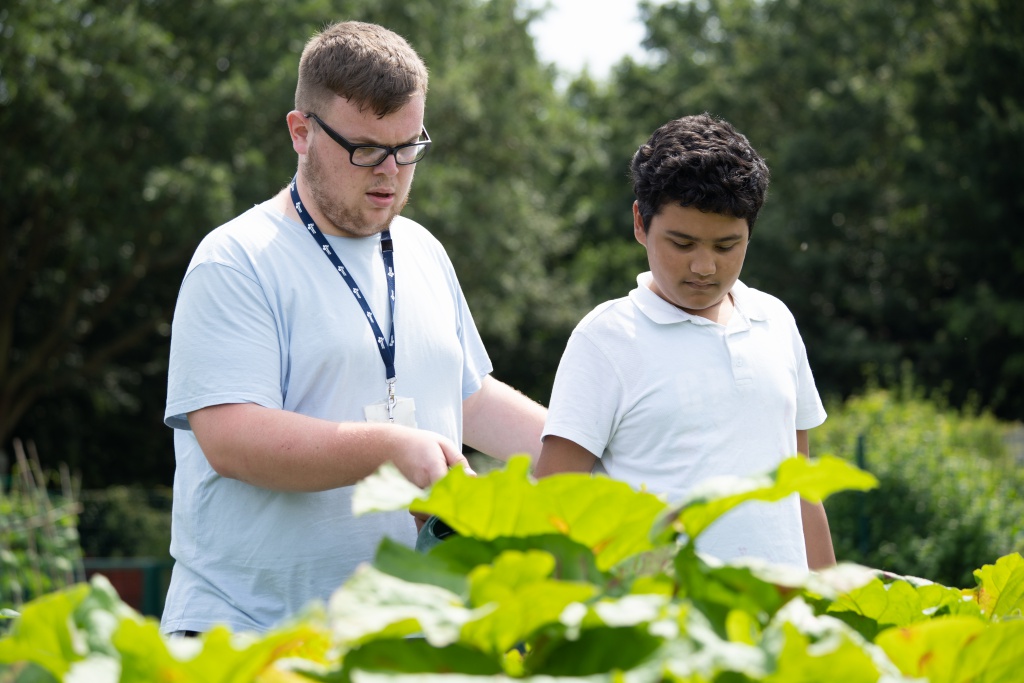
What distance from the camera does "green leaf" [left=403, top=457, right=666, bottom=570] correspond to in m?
1.04

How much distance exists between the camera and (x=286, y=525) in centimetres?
210

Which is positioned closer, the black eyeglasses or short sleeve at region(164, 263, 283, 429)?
short sleeve at region(164, 263, 283, 429)

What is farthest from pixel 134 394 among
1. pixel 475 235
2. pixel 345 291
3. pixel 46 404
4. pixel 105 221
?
pixel 345 291

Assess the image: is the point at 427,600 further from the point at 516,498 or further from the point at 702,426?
the point at 702,426

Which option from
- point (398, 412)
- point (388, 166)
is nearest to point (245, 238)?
point (388, 166)

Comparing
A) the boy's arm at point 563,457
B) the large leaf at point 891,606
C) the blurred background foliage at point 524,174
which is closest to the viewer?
the large leaf at point 891,606

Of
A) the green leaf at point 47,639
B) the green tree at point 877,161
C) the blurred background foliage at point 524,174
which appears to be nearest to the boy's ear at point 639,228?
the green leaf at point 47,639

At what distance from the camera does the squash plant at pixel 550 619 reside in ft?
2.88

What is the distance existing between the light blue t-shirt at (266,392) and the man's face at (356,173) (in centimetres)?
9

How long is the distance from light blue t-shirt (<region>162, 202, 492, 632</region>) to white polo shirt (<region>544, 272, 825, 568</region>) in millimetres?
316

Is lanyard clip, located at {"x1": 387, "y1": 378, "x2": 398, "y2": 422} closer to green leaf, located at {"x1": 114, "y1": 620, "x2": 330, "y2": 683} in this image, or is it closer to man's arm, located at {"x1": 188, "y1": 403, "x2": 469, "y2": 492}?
man's arm, located at {"x1": 188, "y1": 403, "x2": 469, "y2": 492}

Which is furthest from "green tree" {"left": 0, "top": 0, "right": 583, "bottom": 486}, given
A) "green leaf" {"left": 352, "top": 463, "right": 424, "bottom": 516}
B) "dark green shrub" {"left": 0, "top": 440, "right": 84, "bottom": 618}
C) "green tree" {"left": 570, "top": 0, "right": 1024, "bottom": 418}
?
"green leaf" {"left": 352, "top": 463, "right": 424, "bottom": 516}

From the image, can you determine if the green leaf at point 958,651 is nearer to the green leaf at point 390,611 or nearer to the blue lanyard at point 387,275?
the green leaf at point 390,611

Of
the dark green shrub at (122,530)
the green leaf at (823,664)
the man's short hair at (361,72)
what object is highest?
the man's short hair at (361,72)
